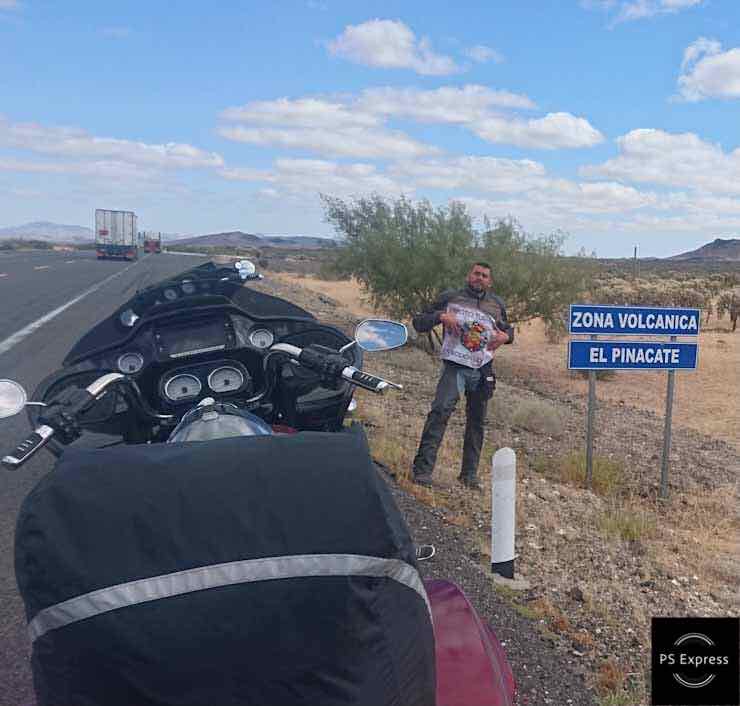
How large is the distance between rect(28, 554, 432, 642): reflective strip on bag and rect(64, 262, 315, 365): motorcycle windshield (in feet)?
5.62

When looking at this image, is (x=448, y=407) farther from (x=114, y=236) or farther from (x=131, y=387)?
(x=114, y=236)

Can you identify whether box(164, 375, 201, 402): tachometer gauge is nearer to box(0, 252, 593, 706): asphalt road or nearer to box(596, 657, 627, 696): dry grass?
box(0, 252, 593, 706): asphalt road

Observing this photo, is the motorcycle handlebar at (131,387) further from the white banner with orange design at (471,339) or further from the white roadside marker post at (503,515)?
the white banner with orange design at (471,339)

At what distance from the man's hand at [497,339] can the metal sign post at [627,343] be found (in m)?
1.03

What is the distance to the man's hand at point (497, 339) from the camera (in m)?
6.63

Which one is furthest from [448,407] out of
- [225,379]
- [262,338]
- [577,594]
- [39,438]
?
[39,438]

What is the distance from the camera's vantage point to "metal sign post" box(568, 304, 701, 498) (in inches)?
295

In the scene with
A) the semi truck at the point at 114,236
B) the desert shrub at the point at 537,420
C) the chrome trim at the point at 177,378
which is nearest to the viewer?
the chrome trim at the point at 177,378

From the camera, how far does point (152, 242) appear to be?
8306 cm

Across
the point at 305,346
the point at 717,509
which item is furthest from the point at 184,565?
the point at 717,509

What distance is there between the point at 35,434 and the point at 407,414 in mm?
7425

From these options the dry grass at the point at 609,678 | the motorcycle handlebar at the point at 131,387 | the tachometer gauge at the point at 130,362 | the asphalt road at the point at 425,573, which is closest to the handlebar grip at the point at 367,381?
the motorcycle handlebar at the point at 131,387

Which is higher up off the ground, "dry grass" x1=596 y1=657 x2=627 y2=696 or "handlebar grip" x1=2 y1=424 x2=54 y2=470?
"handlebar grip" x1=2 y1=424 x2=54 y2=470

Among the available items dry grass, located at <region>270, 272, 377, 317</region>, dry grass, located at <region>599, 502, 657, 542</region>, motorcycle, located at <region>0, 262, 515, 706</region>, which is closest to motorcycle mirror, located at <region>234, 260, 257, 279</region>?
motorcycle, located at <region>0, 262, 515, 706</region>
